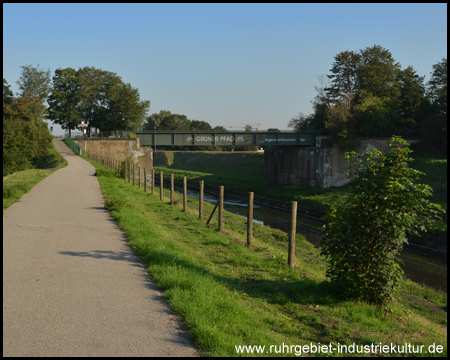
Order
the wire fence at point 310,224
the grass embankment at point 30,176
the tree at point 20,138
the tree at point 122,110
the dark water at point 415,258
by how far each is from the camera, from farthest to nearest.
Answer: the tree at point 122,110, the tree at point 20,138, the wire fence at point 310,224, the grass embankment at point 30,176, the dark water at point 415,258

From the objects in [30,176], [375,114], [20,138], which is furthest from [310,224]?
[20,138]

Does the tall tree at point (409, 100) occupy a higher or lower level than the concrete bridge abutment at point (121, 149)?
higher

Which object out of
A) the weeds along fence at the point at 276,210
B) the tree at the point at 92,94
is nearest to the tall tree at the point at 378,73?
the weeds along fence at the point at 276,210

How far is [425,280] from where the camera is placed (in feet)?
58.0

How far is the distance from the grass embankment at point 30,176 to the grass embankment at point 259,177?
49.8ft

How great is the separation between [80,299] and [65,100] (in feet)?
249

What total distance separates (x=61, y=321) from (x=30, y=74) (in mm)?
104759

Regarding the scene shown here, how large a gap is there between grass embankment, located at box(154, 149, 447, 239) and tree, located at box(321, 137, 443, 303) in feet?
2.87

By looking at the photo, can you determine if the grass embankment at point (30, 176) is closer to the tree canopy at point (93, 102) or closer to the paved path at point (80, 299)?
the paved path at point (80, 299)

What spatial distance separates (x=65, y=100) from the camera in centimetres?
7475

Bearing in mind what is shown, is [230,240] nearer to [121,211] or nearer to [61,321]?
[121,211]

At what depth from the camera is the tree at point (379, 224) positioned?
6.70 m

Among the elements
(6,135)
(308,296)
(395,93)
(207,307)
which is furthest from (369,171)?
(6,135)

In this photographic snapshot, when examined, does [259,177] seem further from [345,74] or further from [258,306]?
[258,306]
